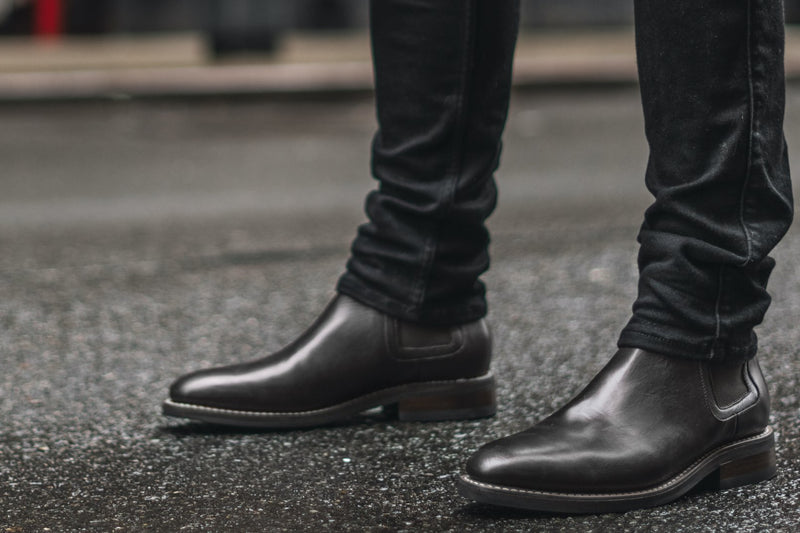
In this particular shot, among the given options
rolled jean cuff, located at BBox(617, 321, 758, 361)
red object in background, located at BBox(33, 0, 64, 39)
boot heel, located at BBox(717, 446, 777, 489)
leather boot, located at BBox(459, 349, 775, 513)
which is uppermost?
rolled jean cuff, located at BBox(617, 321, 758, 361)

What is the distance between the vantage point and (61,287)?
262cm

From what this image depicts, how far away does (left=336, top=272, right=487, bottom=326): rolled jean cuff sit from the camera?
1.51 meters

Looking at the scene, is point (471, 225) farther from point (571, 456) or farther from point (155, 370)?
point (155, 370)

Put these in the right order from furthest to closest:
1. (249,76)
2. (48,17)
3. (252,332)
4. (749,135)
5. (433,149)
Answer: (48,17) → (249,76) → (252,332) → (433,149) → (749,135)

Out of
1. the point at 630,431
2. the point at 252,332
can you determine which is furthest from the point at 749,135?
the point at 252,332

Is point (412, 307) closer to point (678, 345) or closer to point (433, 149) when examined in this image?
point (433, 149)

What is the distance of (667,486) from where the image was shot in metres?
1.23

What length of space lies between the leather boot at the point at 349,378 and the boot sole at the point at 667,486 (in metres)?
0.35

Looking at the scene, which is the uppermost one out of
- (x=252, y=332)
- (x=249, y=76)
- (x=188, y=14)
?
(x=252, y=332)

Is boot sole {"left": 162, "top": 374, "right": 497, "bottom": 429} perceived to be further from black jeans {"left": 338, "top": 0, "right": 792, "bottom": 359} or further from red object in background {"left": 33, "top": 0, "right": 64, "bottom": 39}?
red object in background {"left": 33, "top": 0, "right": 64, "bottom": 39}

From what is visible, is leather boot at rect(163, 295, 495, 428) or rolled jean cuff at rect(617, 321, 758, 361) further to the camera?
leather boot at rect(163, 295, 495, 428)

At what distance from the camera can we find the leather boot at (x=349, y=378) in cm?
148

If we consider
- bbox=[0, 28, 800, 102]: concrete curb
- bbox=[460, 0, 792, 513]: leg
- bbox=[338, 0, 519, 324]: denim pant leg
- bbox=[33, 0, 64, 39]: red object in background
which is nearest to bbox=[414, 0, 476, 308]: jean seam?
bbox=[338, 0, 519, 324]: denim pant leg

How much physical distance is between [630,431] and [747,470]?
0.55 feet
